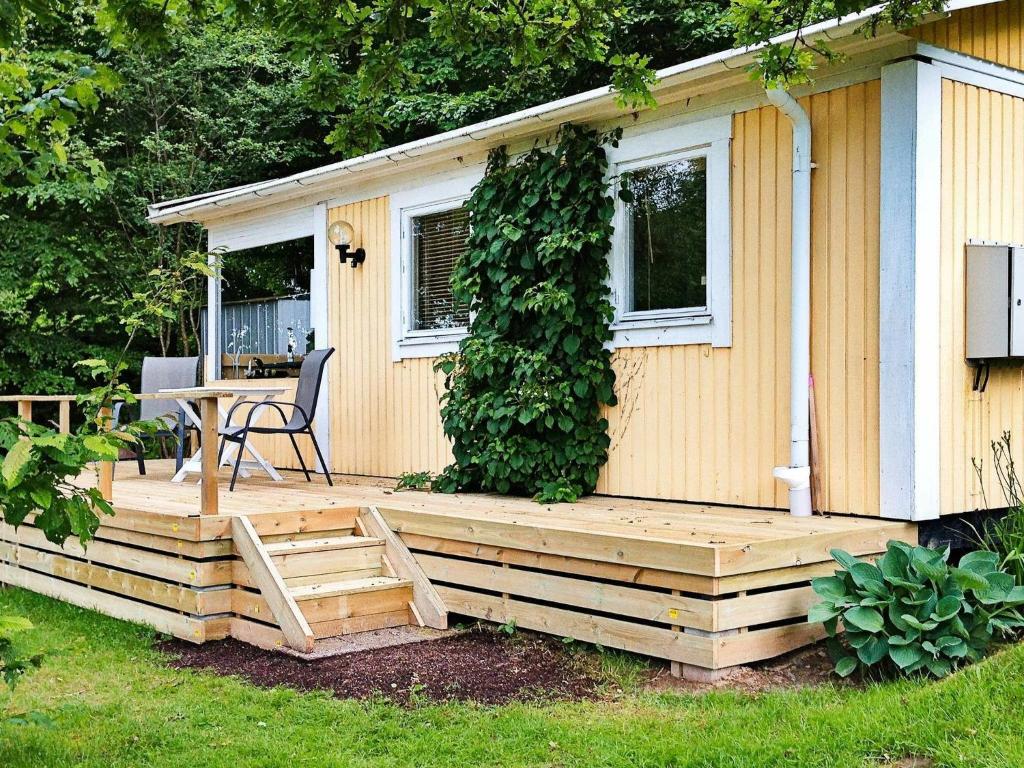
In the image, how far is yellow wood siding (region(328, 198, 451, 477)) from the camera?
736 cm

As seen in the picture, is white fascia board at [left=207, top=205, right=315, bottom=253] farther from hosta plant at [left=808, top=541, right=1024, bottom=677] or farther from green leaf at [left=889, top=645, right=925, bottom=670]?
green leaf at [left=889, top=645, right=925, bottom=670]

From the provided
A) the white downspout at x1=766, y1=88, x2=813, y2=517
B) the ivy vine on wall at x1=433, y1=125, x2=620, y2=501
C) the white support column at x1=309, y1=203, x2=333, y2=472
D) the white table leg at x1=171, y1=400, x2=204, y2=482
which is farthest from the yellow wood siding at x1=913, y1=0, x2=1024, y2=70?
the white table leg at x1=171, y1=400, x2=204, y2=482

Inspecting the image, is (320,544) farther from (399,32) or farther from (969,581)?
(969,581)

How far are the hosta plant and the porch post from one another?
4793 millimetres

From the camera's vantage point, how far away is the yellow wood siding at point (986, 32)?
495 cm

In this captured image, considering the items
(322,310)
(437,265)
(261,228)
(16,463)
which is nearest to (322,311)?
(322,310)

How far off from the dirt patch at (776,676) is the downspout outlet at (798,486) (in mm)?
854

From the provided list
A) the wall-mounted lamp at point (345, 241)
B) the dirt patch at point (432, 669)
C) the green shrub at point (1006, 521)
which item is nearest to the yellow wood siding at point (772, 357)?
the green shrub at point (1006, 521)

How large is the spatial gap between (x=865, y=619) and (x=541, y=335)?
2.81m

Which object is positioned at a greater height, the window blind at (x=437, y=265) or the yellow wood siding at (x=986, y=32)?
the yellow wood siding at (x=986, y=32)

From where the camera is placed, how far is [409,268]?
751cm

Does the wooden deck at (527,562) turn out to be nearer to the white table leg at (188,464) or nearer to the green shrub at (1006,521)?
the green shrub at (1006,521)

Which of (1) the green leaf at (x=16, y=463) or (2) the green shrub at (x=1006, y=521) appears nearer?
(1) the green leaf at (x=16, y=463)

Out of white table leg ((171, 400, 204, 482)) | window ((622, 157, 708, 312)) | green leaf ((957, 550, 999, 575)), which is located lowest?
green leaf ((957, 550, 999, 575))
